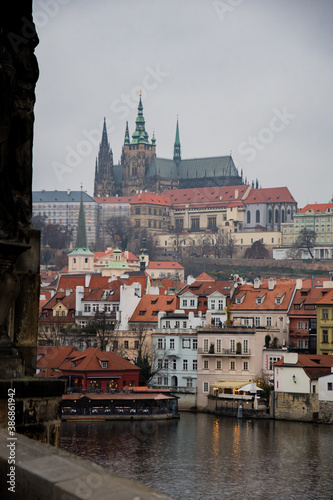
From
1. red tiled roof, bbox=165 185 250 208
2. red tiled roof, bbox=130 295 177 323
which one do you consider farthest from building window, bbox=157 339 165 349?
red tiled roof, bbox=165 185 250 208

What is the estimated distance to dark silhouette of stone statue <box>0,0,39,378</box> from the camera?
4.70 m

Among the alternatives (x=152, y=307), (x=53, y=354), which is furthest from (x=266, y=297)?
(x=53, y=354)

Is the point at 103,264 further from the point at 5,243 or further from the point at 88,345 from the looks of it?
the point at 5,243

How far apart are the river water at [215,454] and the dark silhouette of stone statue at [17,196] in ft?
65.7

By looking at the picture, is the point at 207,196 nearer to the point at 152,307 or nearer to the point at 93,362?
the point at 152,307

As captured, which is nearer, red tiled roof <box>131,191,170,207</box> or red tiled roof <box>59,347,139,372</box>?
red tiled roof <box>59,347,139,372</box>

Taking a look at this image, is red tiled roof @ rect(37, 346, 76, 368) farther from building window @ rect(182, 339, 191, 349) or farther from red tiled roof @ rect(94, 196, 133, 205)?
red tiled roof @ rect(94, 196, 133, 205)

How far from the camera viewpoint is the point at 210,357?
162 feet

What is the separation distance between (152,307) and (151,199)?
129826mm

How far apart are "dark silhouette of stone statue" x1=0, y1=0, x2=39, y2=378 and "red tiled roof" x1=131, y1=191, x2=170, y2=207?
180244 mm

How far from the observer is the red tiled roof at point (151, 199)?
186250mm

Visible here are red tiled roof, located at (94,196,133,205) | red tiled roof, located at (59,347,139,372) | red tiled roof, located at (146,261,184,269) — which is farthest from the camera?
red tiled roof, located at (94,196,133,205)

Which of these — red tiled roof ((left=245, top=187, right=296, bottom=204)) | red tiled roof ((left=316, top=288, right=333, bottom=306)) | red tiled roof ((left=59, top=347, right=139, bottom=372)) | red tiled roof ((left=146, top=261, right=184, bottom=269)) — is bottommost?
red tiled roof ((left=59, top=347, right=139, bottom=372))

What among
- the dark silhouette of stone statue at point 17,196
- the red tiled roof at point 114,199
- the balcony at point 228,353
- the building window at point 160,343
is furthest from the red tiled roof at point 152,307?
the red tiled roof at point 114,199
